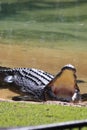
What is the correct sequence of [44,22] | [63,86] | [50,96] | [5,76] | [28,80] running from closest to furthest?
1. [50,96]
2. [63,86]
3. [28,80]
4. [5,76]
5. [44,22]

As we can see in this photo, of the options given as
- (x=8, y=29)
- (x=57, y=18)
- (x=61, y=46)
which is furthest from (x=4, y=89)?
(x=57, y=18)

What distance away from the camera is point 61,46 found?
1466 centimetres

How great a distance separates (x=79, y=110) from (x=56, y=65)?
5.21 metres

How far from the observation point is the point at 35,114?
605cm

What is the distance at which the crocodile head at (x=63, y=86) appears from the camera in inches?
315

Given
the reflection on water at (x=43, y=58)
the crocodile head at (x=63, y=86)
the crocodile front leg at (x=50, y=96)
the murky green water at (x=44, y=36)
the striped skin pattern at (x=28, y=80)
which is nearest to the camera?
the crocodile front leg at (x=50, y=96)

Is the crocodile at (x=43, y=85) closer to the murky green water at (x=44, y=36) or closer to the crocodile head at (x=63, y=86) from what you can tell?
the crocodile head at (x=63, y=86)

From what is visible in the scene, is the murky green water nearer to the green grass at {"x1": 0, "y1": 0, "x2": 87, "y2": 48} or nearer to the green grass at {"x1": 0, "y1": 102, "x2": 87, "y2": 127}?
the green grass at {"x1": 0, "y1": 0, "x2": 87, "y2": 48}

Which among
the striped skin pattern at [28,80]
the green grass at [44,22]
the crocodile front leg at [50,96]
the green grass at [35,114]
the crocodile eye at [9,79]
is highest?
the green grass at [35,114]

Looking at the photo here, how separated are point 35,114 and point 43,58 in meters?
6.57

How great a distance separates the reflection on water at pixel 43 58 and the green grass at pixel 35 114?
3.72 m

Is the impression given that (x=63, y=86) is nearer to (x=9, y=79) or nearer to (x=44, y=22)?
(x=9, y=79)

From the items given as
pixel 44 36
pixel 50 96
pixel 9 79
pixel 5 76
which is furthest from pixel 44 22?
pixel 50 96

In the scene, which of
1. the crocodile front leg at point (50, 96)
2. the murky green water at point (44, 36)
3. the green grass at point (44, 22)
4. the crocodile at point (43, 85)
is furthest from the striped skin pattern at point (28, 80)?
the green grass at point (44, 22)
